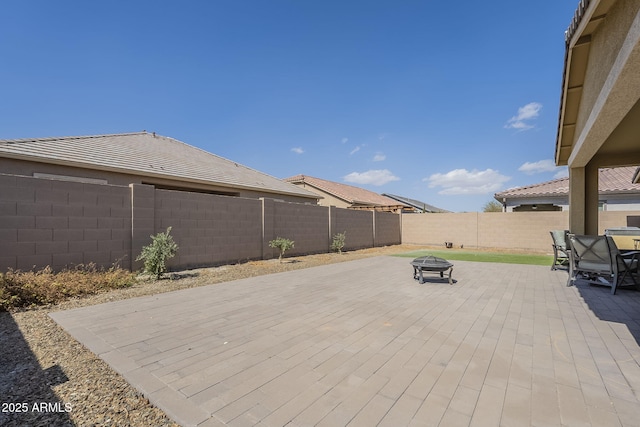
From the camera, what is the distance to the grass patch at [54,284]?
498cm

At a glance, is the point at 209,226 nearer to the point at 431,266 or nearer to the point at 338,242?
the point at 431,266

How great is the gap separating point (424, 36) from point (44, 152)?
15.1m

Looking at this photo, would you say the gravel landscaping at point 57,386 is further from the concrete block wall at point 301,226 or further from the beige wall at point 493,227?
the beige wall at point 493,227

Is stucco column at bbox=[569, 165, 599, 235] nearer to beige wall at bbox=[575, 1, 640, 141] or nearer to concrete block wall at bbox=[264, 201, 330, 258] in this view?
beige wall at bbox=[575, 1, 640, 141]

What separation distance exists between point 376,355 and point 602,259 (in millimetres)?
6351

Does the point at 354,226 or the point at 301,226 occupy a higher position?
the point at 301,226

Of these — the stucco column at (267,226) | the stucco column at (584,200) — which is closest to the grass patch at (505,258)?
the stucco column at (584,200)

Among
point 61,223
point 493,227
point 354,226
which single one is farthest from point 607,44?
point 493,227

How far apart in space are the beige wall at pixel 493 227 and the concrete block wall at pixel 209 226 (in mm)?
13188

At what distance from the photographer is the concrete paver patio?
85.2 inches

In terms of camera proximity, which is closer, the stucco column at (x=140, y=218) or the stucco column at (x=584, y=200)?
the stucco column at (x=140, y=218)

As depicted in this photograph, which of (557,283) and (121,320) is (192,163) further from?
(557,283)

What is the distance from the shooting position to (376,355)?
3.12 m

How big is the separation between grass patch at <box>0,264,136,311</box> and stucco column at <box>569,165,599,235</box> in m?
12.3
